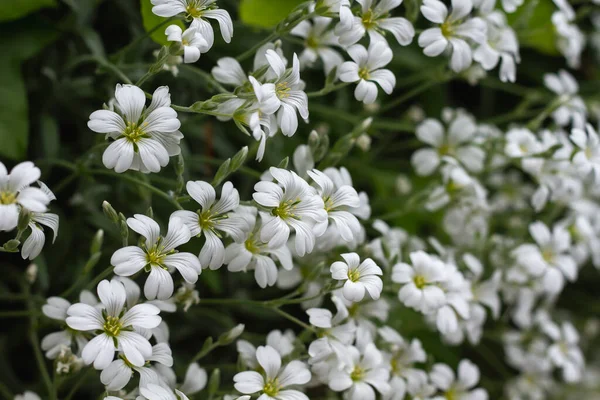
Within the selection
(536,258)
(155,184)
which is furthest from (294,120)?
(536,258)

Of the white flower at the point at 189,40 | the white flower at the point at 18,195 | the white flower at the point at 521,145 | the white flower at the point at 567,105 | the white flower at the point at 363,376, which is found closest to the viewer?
the white flower at the point at 18,195

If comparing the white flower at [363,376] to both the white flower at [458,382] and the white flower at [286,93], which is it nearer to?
the white flower at [458,382]

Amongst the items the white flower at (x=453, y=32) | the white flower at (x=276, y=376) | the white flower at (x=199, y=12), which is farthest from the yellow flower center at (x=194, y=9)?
the white flower at (x=276, y=376)

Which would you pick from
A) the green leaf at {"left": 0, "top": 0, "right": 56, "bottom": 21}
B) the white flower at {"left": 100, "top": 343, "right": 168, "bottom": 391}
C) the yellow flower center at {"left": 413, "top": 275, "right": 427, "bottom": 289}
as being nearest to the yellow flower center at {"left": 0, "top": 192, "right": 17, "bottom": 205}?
the white flower at {"left": 100, "top": 343, "right": 168, "bottom": 391}

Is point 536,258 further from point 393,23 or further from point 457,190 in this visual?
point 393,23

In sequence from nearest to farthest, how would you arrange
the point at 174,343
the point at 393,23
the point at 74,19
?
the point at 393,23 < the point at 74,19 < the point at 174,343

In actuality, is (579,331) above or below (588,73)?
below
